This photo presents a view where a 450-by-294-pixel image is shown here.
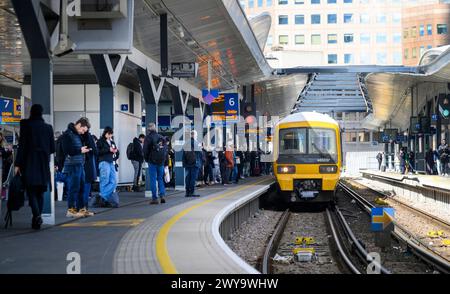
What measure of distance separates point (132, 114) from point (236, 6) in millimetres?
7612

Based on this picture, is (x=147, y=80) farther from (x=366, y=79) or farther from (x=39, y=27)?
(x=366, y=79)

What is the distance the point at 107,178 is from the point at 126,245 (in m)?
5.78

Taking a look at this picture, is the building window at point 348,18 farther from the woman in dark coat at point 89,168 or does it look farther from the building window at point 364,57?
the woman in dark coat at point 89,168

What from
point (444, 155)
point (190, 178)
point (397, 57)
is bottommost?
point (190, 178)

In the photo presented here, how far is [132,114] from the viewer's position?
88.6 ft

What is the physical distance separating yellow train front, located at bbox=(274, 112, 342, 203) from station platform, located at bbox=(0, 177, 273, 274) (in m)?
7.46

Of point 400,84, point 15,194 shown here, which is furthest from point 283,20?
point 15,194

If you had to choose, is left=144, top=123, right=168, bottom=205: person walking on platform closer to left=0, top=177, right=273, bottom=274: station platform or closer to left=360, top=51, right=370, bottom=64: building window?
left=0, top=177, right=273, bottom=274: station platform

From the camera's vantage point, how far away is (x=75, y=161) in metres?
11.6

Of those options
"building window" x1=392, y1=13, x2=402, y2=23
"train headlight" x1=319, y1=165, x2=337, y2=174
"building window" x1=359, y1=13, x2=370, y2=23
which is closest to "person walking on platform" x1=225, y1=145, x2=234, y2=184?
"train headlight" x1=319, y1=165, x2=337, y2=174

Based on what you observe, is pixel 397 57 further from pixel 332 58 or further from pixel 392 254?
pixel 392 254

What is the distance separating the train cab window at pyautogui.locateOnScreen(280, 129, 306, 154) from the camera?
66.2ft

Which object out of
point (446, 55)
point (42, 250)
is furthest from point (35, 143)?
point (446, 55)
